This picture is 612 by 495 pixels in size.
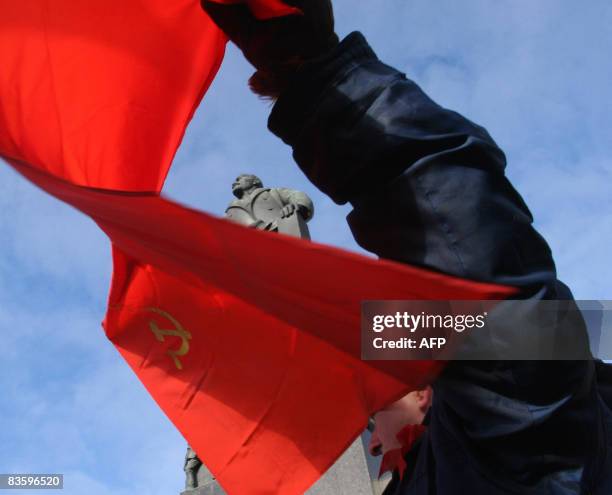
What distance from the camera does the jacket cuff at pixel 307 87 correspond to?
65.1 inches

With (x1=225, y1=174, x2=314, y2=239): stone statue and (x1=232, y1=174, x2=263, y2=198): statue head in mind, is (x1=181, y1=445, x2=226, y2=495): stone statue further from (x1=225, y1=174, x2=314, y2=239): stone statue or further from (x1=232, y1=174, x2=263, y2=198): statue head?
(x1=232, y1=174, x2=263, y2=198): statue head

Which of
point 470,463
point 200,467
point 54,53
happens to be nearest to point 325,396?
point 470,463

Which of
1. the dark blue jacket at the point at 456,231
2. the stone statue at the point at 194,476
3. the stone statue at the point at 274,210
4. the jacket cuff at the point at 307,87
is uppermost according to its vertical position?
the stone statue at the point at 274,210

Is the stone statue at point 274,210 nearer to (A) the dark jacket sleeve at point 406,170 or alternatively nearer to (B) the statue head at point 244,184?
(B) the statue head at point 244,184

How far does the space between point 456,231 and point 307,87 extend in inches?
16.5

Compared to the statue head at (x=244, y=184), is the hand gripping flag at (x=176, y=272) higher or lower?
lower

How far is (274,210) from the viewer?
5.54m

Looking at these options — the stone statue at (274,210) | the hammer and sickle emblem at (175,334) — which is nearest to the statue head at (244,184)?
the stone statue at (274,210)

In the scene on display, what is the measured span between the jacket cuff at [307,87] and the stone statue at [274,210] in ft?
11.6

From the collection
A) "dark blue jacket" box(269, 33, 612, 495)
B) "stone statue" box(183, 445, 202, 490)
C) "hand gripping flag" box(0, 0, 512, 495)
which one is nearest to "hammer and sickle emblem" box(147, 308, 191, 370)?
"hand gripping flag" box(0, 0, 512, 495)

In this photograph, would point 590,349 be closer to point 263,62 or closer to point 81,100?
point 263,62

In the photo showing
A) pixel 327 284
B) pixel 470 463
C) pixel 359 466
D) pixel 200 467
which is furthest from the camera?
pixel 200 467

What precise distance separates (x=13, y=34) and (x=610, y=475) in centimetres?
164

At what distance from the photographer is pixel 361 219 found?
1681 millimetres
